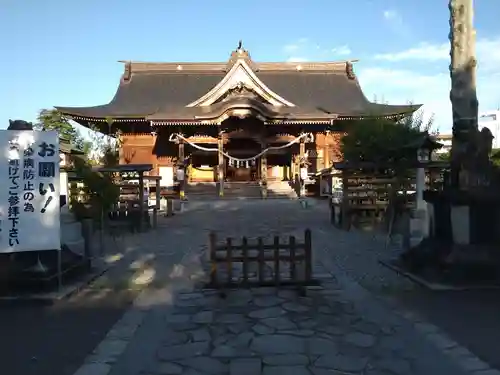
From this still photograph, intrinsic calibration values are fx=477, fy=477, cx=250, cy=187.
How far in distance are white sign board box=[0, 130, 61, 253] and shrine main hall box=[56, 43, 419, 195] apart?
1764 centimetres

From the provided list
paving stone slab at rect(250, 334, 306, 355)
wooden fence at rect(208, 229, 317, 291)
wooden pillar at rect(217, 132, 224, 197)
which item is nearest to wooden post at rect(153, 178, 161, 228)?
wooden pillar at rect(217, 132, 224, 197)

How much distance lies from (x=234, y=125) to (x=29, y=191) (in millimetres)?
20089

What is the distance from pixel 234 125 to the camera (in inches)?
1020

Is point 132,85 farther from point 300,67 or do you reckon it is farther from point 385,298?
point 385,298

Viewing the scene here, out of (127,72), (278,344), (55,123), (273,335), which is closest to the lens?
(278,344)

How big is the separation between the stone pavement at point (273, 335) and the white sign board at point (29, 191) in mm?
1591

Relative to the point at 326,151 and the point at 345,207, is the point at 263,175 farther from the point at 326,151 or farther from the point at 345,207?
the point at 345,207

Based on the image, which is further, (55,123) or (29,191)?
(55,123)

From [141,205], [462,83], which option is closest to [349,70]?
[141,205]

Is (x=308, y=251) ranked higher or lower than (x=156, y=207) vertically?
lower

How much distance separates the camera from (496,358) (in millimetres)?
4055

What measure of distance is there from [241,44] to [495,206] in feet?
80.5

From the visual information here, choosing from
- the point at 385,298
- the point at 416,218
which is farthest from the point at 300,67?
the point at 385,298

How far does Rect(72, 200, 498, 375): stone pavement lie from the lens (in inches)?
156
